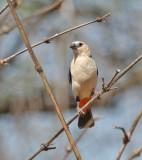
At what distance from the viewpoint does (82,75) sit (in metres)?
4.46

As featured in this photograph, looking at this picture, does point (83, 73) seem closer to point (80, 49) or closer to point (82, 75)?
point (82, 75)

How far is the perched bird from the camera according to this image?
4.44 metres

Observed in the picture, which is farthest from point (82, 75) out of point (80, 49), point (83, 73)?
point (80, 49)

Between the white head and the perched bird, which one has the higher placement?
the white head

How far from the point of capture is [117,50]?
7141 mm

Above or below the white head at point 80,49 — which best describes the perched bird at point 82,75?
below

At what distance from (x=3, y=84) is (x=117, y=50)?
2.21 meters

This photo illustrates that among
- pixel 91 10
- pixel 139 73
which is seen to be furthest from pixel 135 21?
pixel 139 73

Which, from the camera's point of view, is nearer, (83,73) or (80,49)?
(83,73)

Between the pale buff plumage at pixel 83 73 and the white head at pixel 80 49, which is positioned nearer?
the pale buff plumage at pixel 83 73

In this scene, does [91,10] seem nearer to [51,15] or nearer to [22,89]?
[51,15]

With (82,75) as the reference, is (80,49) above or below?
above

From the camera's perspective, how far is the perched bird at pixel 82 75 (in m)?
4.44

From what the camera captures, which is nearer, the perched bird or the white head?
the perched bird
